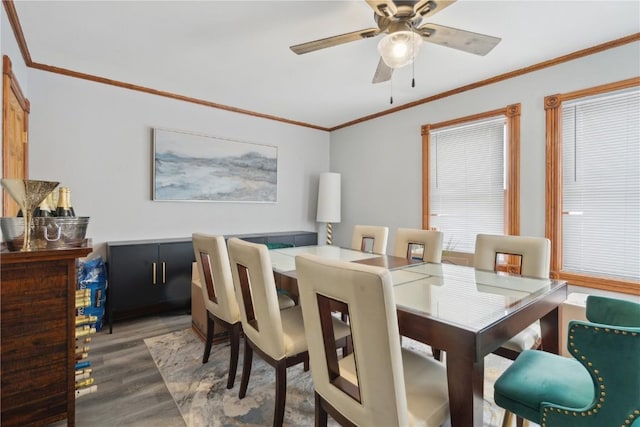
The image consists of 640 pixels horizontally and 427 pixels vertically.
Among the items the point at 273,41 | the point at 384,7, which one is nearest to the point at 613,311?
the point at 384,7

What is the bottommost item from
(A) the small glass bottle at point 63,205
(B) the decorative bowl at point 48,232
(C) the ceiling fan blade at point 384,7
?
(B) the decorative bowl at point 48,232

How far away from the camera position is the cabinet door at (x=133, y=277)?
2.94 metres

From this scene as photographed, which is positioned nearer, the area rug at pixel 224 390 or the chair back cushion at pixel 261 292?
the chair back cushion at pixel 261 292

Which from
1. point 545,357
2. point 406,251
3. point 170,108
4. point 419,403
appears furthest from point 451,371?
point 170,108

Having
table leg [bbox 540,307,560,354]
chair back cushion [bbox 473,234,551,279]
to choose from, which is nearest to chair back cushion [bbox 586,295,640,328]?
table leg [bbox 540,307,560,354]

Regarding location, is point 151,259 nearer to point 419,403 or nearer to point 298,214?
point 298,214

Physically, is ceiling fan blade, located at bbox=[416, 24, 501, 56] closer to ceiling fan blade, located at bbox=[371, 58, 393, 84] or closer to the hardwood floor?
ceiling fan blade, located at bbox=[371, 58, 393, 84]

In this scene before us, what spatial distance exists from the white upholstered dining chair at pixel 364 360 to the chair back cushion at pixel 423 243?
49.2 inches

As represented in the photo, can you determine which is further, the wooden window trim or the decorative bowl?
the wooden window trim

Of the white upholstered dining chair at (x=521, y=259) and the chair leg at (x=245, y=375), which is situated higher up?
the white upholstered dining chair at (x=521, y=259)

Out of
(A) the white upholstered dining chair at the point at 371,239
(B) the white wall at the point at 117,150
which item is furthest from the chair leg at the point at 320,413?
(B) the white wall at the point at 117,150

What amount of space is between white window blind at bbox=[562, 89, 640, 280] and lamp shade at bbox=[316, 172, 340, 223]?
2.75 meters

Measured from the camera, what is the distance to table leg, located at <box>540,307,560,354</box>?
1627mm

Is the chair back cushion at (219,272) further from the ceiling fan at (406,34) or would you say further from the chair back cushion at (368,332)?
the ceiling fan at (406,34)
